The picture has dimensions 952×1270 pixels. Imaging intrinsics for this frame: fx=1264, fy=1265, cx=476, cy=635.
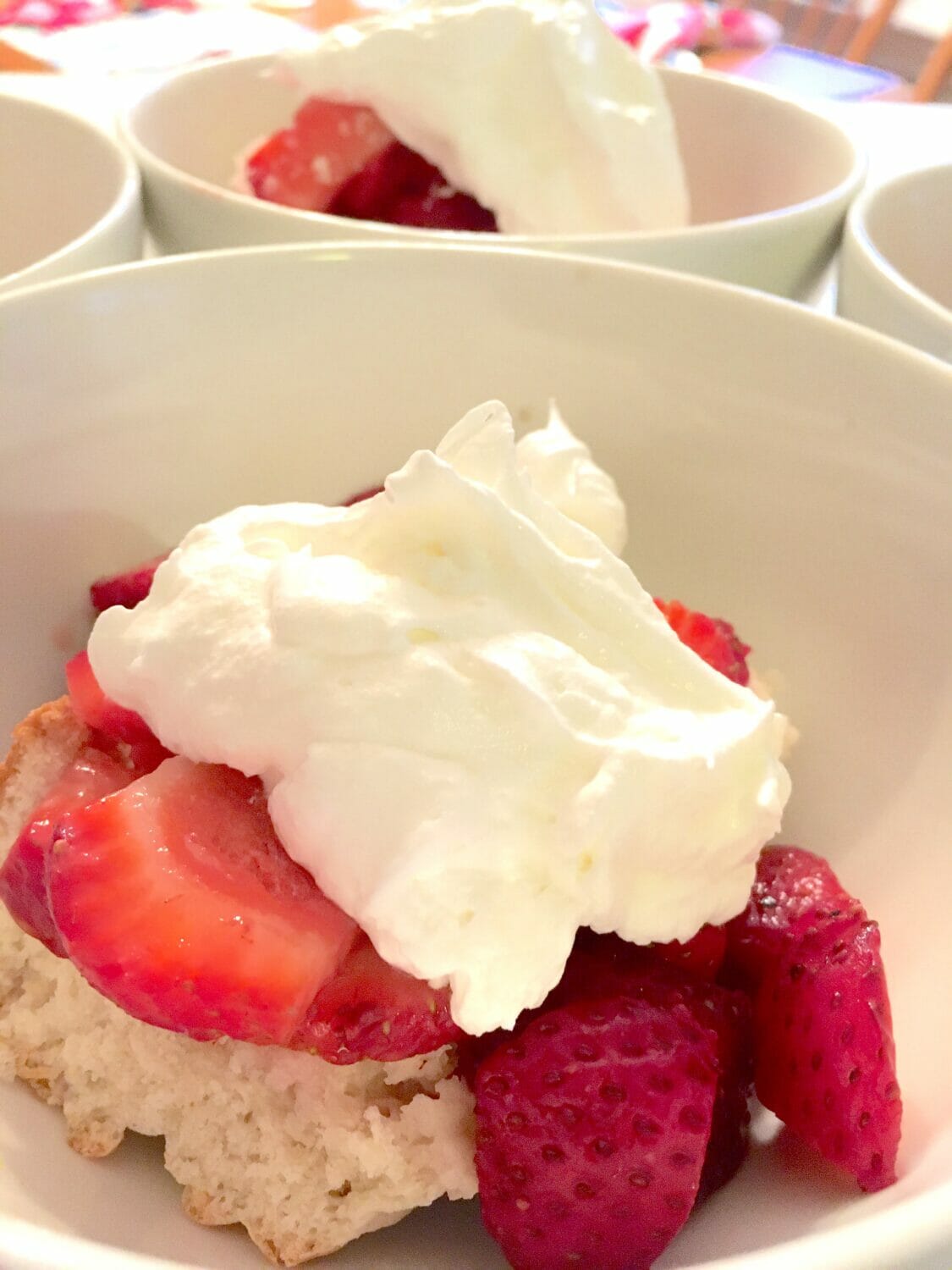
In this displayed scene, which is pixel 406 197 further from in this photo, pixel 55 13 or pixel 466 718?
pixel 55 13

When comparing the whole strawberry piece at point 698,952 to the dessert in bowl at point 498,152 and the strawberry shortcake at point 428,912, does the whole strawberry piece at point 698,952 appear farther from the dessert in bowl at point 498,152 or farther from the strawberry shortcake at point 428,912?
the dessert in bowl at point 498,152

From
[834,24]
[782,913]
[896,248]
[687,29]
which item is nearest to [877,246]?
[896,248]

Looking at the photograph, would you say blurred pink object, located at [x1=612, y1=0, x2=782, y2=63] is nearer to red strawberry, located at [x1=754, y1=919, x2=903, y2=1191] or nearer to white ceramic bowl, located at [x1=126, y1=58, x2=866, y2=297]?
white ceramic bowl, located at [x1=126, y1=58, x2=866, y2=297]

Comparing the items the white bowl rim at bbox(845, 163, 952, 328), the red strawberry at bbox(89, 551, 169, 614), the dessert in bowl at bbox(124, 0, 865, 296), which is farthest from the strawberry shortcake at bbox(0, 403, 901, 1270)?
the dessert in bowl at bbox(124, 0, 865, 296)

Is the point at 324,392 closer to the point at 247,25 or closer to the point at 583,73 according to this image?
the point at 583,73

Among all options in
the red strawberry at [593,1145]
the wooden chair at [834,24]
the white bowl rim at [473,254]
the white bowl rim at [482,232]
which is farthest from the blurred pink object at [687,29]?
the red strawberry at [593,1145]

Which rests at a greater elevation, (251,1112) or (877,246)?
(877,246)
